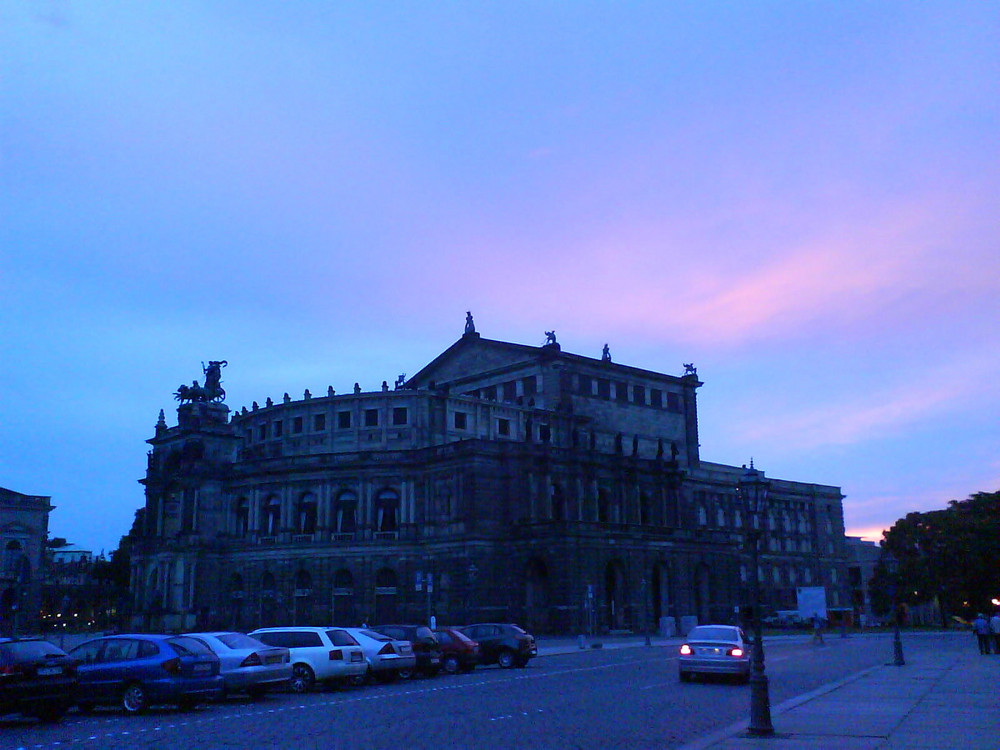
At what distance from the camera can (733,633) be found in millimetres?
29266

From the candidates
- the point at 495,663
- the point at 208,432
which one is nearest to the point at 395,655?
the point at 495,663

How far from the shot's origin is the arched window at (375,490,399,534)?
83375mm

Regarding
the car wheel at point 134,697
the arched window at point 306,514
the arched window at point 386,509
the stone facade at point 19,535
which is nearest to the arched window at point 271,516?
the arched window at point 306,514

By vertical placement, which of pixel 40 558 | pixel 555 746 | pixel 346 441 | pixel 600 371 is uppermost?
pixel 600 371

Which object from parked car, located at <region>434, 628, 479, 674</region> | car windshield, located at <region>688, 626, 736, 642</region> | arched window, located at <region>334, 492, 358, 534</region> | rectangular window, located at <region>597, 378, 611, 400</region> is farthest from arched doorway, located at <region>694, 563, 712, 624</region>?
car windshield, located at <region>688, 626, 736, 642</region>

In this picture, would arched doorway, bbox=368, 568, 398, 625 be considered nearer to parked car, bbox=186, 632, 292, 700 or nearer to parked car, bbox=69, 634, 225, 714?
parked car, bbox=186, 632, 292, 700

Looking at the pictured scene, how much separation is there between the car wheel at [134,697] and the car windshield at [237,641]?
3.02 metres

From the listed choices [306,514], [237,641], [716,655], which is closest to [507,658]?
[716,655]

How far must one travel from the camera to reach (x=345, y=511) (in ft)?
277

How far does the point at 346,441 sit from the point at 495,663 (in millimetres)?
49909

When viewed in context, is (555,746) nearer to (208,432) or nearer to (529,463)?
(529,463)

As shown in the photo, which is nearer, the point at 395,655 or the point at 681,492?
the point at 395,655

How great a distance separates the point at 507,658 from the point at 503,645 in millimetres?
512

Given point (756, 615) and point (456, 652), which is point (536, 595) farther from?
point (756, 615)
